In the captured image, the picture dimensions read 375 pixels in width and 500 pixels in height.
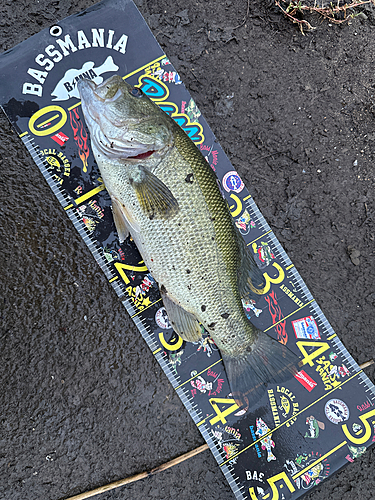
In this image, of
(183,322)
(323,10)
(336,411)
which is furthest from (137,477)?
(323,10)

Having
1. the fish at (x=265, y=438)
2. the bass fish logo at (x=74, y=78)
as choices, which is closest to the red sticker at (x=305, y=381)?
the fish at (x=265, y=438)

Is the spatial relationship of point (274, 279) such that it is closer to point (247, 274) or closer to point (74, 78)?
point (247, 274)

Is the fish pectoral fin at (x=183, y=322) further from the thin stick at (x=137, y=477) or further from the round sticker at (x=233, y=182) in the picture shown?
the round sticker at (x=233, y=182)

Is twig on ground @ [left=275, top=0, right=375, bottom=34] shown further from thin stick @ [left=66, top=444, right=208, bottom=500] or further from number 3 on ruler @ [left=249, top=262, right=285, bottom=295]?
thin stick @ [left=66, top=444, right=208, bottom=500]

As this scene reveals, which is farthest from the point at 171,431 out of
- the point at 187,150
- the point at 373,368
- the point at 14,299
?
the point at 187,150

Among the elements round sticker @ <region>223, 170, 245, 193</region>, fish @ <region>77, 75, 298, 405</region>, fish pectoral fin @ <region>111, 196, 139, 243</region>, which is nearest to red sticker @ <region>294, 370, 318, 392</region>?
fish @ <region>77, 75, 298, 405</region>

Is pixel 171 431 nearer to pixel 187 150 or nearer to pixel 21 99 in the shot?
pixel 187 150
